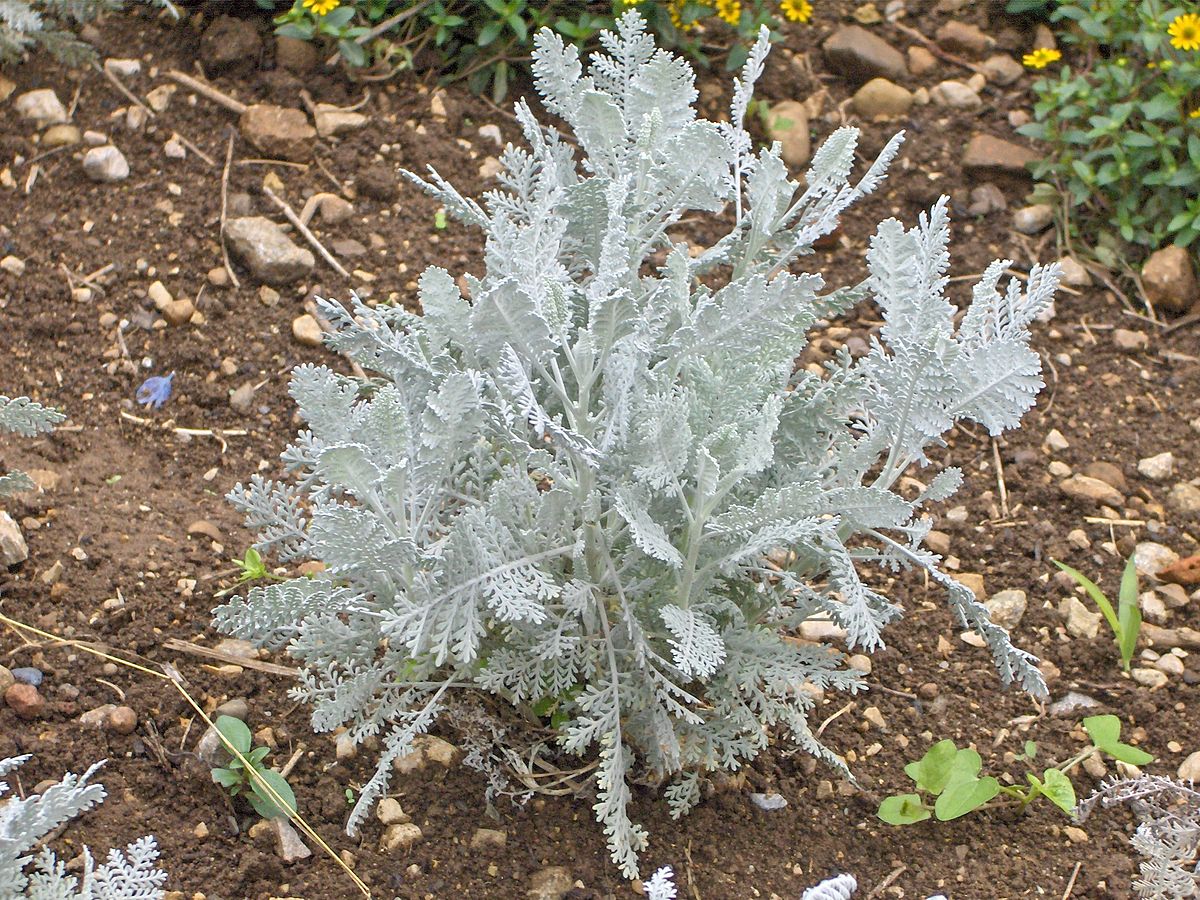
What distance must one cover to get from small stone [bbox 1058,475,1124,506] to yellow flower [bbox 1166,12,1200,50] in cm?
126

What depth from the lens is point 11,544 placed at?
2.66 meters

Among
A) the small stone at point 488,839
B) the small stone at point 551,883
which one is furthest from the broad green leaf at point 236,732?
the small stone at point 551,883

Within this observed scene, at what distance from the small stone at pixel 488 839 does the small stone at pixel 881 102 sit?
2575 millimetres

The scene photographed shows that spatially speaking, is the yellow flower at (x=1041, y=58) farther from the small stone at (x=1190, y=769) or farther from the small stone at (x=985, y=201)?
the small stone at (x=1190, y=769)

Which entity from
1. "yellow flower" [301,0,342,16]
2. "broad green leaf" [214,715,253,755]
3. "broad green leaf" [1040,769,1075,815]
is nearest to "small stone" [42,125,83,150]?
"yellow flower" [301,0,342,16]

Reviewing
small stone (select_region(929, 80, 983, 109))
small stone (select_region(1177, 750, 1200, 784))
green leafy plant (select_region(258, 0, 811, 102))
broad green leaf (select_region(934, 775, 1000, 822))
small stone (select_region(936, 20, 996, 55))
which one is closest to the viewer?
broad green leaf (select_region(934, 775, 1000, 822))

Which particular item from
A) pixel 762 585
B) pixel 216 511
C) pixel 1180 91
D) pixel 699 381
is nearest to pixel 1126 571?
pixel 762 585

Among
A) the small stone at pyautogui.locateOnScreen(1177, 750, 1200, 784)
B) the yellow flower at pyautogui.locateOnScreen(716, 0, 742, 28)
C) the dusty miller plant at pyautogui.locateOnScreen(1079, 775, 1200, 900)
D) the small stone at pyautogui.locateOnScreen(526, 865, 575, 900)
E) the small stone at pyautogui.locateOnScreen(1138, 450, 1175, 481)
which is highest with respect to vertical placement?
the yellow flower at pyautogui.locateOnScreen(716, 0, 742, 28)

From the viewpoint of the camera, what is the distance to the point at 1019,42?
169 inches

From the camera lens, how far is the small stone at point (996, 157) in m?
3.93

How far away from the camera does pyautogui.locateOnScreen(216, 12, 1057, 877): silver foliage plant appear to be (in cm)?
198

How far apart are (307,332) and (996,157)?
1988 mm

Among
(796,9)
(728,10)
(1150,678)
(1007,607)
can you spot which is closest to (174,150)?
(728,10)

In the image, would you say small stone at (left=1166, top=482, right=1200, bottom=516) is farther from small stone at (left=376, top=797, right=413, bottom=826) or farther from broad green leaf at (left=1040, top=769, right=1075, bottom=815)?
small stone at (left=376, top=797, right=413, bottom=826)
